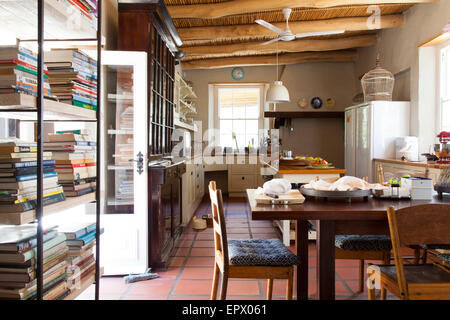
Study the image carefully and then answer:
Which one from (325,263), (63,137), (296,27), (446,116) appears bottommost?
(325,263)

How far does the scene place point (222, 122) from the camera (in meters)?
7.90

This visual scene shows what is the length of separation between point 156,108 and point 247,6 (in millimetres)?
1809

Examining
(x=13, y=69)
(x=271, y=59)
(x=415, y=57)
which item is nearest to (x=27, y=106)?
(x=13, y=69)

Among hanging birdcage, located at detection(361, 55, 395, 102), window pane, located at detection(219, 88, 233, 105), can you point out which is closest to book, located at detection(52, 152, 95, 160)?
hanging birdcage, located at detection(361, 55, 395, 102)

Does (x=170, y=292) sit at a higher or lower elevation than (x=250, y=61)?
lower

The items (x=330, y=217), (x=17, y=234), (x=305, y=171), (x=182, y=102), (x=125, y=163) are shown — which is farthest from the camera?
(x=182, y=102)

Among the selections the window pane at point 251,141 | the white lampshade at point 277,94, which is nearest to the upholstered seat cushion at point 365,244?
the white lampshade at point 277,94

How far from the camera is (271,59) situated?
7.09 m

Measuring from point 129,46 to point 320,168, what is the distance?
2252 mm

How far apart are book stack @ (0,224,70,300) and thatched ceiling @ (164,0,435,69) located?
12.0 feet

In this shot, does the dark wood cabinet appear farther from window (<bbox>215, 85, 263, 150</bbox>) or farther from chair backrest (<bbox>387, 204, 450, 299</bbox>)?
window (<bbox>215, 85, 263, 150</bbox>)

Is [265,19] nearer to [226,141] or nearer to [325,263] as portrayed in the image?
[226,141]

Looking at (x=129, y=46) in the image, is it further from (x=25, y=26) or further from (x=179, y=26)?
(x=179, y=26)
